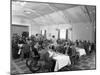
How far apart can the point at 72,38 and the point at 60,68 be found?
1.85 ft

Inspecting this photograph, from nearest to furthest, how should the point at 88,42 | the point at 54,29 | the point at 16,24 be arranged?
the point at 16,24 → the point at 54,29 → the point at 88,42

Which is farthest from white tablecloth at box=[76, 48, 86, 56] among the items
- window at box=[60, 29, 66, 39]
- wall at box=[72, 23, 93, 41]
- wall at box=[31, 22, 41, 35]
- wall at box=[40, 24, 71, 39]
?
wall at box=[31, 22, 41, 35]

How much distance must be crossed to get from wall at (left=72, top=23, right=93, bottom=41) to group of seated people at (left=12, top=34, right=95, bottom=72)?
8 cm

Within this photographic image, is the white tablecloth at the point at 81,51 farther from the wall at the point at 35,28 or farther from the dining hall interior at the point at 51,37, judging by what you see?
the wall at the point at 35,28

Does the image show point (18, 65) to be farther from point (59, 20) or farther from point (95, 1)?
point (95, 1)

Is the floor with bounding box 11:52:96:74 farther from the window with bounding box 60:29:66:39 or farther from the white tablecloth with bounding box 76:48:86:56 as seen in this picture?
the window with bounding box 60:29:66:39

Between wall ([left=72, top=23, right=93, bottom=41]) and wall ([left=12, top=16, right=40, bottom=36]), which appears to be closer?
wall ([left=12, top=16, right=40, bottom=36])

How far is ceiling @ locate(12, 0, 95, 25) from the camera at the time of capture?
7.50 feet

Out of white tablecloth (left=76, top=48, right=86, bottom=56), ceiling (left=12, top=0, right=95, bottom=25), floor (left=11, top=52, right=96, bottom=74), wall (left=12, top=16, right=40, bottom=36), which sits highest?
ceiling (left=12, top=0, right=95, bottom=25)

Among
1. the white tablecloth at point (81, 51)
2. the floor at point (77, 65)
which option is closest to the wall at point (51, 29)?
the white tablecloth at point (81, 51)

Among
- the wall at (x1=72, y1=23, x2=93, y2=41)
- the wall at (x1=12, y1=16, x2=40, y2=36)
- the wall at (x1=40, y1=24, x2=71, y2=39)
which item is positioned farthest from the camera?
the wall at (x1=72, y1=23, x2=93, y2=41)

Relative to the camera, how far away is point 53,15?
8.00ft

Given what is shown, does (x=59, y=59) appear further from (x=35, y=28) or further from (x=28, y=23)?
(x=28, y=23)

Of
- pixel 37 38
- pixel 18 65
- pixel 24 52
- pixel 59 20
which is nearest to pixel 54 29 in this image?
pixel 59 20
